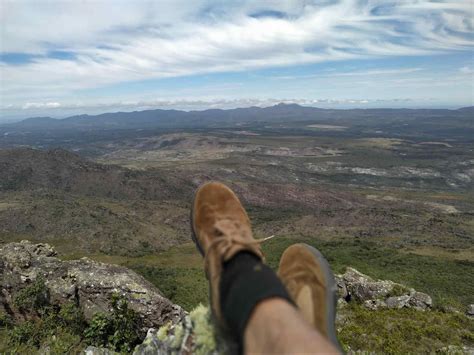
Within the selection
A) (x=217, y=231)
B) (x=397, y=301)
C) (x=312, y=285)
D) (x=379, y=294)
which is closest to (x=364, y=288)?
(x=379, y=294)

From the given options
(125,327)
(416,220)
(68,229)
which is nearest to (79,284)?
(125,327)

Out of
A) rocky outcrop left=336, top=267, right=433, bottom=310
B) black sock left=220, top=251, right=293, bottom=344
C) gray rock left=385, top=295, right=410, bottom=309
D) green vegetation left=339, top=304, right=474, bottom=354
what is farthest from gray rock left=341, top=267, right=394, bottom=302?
black sock left=220, top=251, right=293, bottom=344

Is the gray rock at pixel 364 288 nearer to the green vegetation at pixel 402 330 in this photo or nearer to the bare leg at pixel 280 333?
the green vegetation at pixel 402 330

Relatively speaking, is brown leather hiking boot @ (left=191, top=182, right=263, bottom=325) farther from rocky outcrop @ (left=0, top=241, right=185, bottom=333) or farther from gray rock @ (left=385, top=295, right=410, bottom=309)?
gray rock @ (left=385, top=295, right=410, bottom=309)

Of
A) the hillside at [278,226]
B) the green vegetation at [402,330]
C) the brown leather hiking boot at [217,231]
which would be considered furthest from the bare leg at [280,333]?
the green vegetation at [402,330]

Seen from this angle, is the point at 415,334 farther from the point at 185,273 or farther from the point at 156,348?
the point at 185,273

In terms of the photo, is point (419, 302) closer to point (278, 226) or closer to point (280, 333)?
point (280, 333)

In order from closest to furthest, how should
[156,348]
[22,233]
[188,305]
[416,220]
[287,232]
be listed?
1. [156,348]
2. [188,305]
3. [22,233]
4. [287,232]
5. [416,220]

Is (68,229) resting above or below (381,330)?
below
